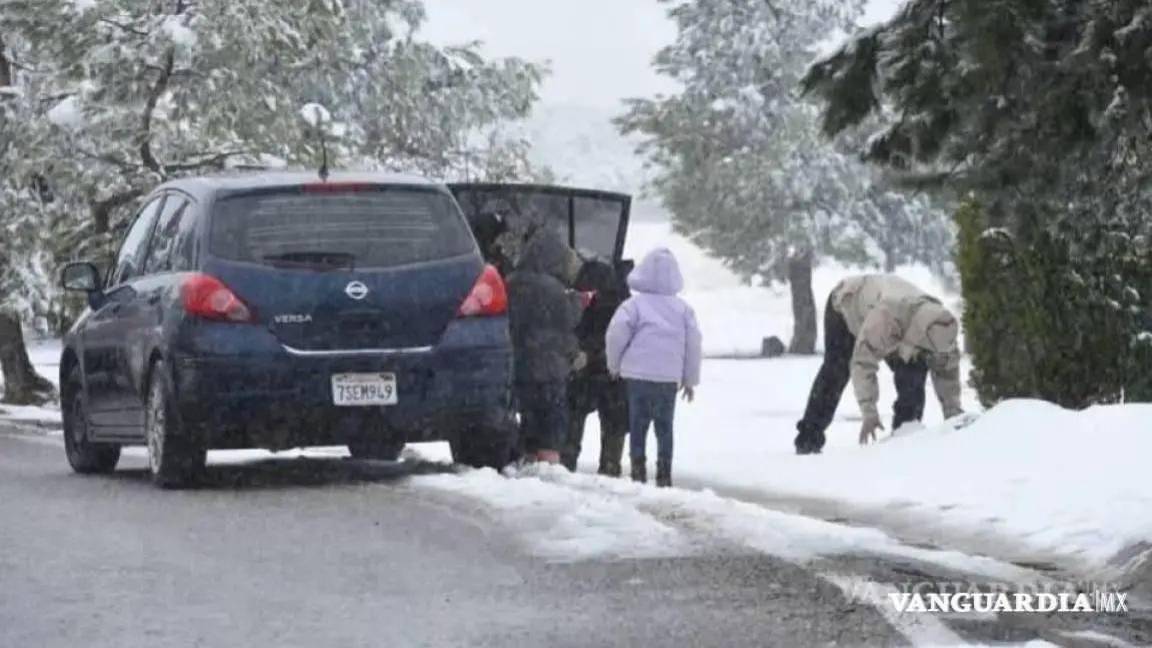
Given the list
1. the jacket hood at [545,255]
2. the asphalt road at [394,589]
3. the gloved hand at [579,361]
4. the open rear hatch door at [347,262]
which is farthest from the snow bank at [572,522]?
the gloved hand at [579,361]

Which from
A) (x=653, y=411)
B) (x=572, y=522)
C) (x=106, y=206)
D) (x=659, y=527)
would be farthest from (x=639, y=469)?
(x=106, y=206)

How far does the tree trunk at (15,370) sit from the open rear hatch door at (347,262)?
18611 millimetres

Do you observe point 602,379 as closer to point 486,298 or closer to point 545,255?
point 545,255

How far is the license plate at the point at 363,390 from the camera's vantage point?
13.0 m

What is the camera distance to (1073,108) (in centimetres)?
981

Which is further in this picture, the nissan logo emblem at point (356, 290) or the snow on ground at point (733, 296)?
the snow on ground at point (733, 296)

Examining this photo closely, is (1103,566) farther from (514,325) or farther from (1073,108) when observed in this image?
(514,325)

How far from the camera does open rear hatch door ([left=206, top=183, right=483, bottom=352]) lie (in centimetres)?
1302

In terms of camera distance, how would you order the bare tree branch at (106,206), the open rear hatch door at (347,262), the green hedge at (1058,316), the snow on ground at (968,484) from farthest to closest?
the bare tree branch at (106,206), the green hedge at (1058,316), the open rear hatch door at (347,262), the snow on ground at (968,484)

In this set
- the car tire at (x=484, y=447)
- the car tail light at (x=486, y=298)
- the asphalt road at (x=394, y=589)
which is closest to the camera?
the asphalt road at (x=394, y=589)

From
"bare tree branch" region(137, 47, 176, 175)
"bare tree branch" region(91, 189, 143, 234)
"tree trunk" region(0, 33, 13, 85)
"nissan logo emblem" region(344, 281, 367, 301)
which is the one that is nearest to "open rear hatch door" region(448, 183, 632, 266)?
"nissan logo emblem" region(344, 281, 367, 301)

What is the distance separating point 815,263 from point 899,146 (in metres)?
52.6

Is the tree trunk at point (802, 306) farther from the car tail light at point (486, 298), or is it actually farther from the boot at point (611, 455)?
the car tail light at point (486, 298)

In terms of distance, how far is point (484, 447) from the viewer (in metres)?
14.2
